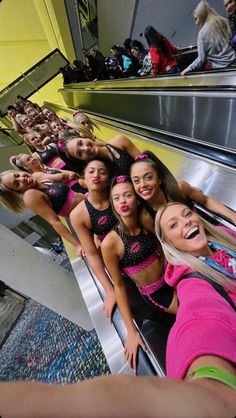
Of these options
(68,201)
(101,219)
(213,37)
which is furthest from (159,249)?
(213,37)

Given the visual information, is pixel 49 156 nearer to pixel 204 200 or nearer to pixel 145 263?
pixel 204 200

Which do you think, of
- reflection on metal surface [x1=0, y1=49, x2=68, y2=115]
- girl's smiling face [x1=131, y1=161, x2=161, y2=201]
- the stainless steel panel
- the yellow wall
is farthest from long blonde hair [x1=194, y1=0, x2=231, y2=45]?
the yellow wall

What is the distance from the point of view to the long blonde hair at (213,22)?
3084mm

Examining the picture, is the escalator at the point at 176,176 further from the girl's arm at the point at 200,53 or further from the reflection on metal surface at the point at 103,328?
the girl's arm at the point at 200,53

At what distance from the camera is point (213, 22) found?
312 centimetres

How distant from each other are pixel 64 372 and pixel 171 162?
330 cm

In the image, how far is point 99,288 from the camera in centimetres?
218

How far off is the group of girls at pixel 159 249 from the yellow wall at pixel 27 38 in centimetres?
1193

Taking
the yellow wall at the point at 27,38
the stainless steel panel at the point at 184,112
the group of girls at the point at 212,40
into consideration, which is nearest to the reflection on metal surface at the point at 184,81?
the stainless steel panel at the point at 184,112

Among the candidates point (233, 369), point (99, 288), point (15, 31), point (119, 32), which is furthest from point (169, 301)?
point (15, 31)

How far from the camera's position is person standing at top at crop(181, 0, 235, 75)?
3.12m

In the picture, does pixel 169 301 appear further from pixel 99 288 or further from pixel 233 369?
pixel 233 369

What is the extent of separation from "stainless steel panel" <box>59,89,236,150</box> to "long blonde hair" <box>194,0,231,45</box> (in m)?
0.81

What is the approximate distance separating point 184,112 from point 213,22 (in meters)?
1.12
